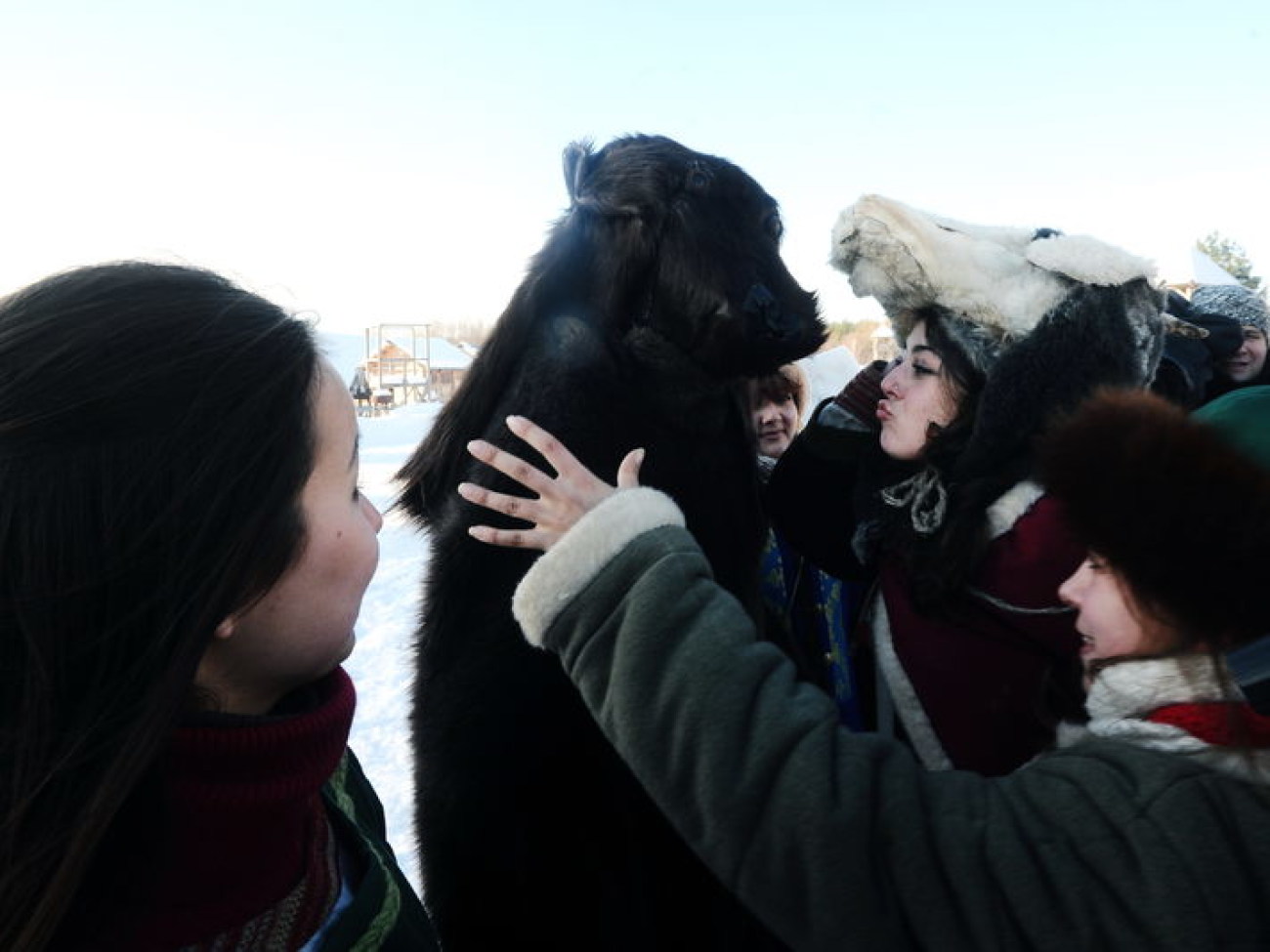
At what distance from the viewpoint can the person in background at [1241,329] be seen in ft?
12.9

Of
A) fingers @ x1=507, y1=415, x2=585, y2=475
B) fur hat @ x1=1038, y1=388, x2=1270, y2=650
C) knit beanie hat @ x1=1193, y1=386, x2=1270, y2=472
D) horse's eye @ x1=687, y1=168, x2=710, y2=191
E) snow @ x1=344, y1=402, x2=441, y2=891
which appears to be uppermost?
horse's eye @ x1=687, y1=168, x2=710, y2=191

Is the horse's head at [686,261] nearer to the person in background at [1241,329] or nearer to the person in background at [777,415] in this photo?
the person in background at [777,415]

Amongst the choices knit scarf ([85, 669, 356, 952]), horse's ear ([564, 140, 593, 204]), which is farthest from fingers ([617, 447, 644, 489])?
horse's ear ([564, 140, 593, 204])

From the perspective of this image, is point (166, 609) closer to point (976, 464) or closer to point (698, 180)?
point (698, 180)

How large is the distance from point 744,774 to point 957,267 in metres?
1.06

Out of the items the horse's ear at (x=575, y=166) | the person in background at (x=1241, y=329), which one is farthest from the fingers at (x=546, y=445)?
the person in background at (x=1241, y=329)

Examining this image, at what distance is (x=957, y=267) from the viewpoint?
152 centimetres

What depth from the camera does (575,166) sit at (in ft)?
5.33

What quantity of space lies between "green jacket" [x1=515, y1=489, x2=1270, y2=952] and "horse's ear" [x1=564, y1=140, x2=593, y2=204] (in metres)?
0.86

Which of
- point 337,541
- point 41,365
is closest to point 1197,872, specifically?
point 337,541

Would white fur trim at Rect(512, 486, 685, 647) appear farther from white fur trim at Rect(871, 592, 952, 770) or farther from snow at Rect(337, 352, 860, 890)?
white fur trim at Rect(871, 592, 952, 770)

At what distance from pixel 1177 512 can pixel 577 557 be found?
65 centimetres

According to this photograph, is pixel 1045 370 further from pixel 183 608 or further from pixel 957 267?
pixel 183 608

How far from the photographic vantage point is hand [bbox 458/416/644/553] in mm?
1099
